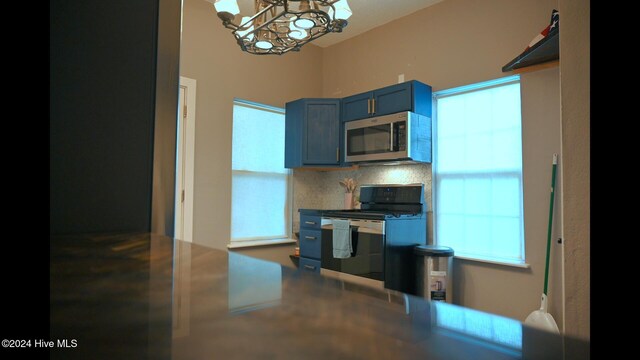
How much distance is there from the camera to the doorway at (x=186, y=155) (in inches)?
133

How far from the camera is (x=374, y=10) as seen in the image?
12.1 ft

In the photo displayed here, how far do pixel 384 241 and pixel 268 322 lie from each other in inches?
118

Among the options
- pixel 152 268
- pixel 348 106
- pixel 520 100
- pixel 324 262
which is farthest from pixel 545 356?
pixel 348 106

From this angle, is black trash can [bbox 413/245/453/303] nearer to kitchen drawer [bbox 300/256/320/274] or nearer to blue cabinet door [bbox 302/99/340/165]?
kitchen drawer [bbox 300/256/320/274]

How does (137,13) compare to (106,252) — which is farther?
(137,13)

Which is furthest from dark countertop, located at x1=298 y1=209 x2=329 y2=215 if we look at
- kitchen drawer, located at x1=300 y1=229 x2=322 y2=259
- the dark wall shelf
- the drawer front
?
the dark wall shelf

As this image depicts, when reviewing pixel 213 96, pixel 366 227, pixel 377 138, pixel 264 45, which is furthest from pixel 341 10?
pixel 213 96

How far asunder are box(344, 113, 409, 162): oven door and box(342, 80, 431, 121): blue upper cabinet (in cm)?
8

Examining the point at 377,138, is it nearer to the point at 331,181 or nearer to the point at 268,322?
the point at 331,181

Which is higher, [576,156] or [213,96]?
[213,96]

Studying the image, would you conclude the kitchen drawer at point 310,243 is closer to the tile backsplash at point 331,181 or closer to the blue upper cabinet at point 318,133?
the tile backsplash at point 331,181

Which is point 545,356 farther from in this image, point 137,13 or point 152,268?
point 137,13

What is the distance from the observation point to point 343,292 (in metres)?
0.24

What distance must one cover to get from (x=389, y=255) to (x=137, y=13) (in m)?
2.72
